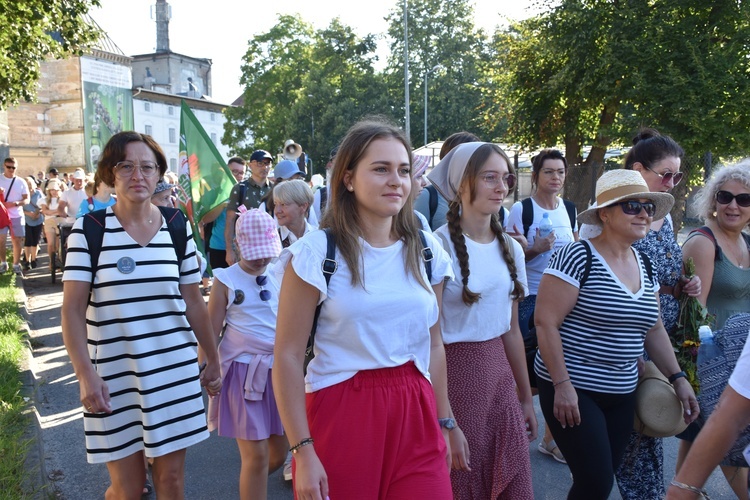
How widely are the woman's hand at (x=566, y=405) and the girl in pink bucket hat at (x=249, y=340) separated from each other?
5.09 feet

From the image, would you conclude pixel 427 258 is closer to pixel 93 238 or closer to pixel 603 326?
pixel 603 326

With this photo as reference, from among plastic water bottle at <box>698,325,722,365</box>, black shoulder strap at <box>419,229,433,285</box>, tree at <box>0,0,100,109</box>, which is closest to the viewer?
black shoulder strap at <box>419,229,433,285</box>

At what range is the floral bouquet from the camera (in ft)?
12.5

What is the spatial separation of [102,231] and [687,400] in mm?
2985

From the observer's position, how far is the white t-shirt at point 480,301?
10.5 feet

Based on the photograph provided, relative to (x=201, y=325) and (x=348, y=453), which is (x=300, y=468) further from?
(x=201, y=325)

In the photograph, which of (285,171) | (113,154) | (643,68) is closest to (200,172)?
(285,171)

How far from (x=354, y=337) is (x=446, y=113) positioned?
45.5 meters

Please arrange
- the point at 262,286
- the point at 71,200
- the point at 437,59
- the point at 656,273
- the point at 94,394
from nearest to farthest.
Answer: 1. the point at 94,394
2. the point at 656,273
3. the point at 262,286
4. the point at 71,200
5. the point at 437,59

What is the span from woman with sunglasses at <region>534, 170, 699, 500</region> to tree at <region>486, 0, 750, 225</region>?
13761 millimetres

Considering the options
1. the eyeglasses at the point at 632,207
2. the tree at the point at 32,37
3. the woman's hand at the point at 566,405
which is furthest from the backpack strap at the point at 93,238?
the tree at the point at 32,37

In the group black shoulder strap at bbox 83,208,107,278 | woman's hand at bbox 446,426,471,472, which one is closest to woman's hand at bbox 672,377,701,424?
woman's hand at bbox 446,426,471,472

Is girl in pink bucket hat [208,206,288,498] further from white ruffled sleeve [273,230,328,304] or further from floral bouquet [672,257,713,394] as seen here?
floral bouquet [672,257,713,394]

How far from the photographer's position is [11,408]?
512cm
